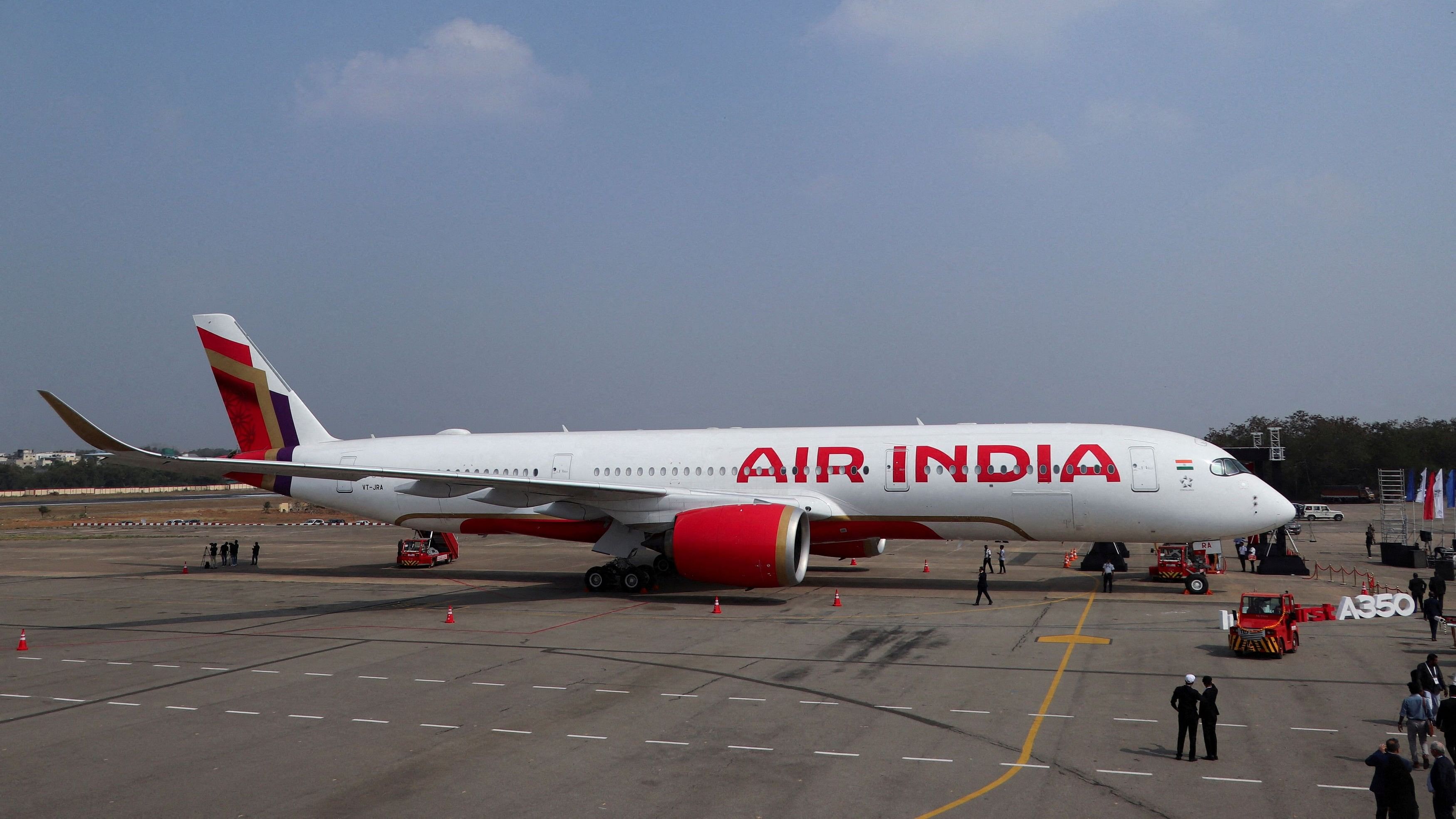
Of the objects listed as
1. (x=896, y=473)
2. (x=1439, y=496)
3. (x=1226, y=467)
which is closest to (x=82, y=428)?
(x=896, y=473)

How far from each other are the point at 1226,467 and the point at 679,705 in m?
19.4

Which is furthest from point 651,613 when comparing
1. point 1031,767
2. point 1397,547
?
point 1397,547

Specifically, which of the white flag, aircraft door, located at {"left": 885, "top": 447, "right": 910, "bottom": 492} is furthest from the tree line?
aircraft door, located at {"left": 885, "top": 447, "right": 910, "bottom": 492}

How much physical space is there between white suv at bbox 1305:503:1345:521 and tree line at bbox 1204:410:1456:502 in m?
31.4

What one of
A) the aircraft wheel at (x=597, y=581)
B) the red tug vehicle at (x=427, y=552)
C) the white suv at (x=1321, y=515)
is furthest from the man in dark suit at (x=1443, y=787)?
the white suv at (x=1321, y=515)

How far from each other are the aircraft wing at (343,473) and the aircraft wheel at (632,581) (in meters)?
2.34

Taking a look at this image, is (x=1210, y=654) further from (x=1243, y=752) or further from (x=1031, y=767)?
(x=1031, y=767)

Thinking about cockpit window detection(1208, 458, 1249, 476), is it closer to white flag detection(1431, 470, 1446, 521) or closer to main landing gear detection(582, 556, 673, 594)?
white flag detection(1431, 470, 1446, 521)

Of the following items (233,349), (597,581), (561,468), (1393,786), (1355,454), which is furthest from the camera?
(1355,454)

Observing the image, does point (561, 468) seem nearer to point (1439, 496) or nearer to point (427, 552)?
point (427, 552)

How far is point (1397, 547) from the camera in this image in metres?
37.2

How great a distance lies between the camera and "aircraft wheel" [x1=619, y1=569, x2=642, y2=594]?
28.7m

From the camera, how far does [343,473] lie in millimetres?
25969

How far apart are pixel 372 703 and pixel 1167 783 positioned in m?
11.6
